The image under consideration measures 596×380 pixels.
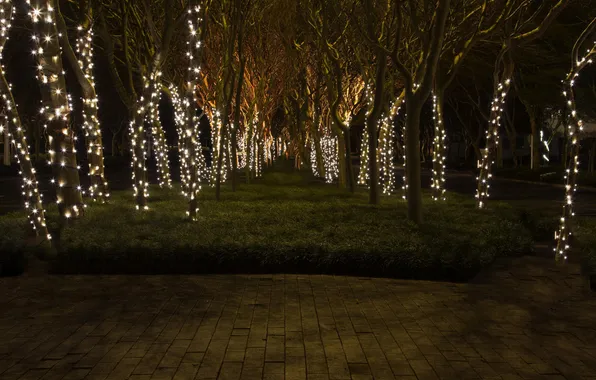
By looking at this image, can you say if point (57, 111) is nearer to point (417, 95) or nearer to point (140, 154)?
point (140, 154)

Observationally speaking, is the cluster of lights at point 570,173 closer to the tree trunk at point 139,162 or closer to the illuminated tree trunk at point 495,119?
Result: the illuminated tree trunk at point 495,119

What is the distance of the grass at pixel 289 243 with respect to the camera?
10453 millimetres

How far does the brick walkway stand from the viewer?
19.4 ft

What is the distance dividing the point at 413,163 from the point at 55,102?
25.2ft

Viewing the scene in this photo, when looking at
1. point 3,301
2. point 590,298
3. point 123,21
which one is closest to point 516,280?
point 590,298

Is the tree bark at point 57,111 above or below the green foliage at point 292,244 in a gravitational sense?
above

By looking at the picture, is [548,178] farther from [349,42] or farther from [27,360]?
[27,360]

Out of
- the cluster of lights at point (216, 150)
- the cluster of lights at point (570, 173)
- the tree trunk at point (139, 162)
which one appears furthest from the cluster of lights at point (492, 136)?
the cluster of lights at point (216, 150)

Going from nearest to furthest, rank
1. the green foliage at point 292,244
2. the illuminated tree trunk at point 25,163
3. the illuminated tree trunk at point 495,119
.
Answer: the green foliage at point 292,244 → the illuminated tree trunk at point 25,163 → the illuminated tree trunk at point 495,119

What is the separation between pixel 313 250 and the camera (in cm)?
1073

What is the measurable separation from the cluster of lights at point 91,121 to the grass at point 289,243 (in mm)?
3842

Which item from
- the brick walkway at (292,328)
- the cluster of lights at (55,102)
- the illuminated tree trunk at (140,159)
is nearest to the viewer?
the brick walkway at (292,328)

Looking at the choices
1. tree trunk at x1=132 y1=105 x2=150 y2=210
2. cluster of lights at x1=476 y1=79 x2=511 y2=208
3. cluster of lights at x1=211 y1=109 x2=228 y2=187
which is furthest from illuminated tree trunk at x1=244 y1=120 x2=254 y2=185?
cluster of lights at x1=476 y1=79 x2=511 y2=208

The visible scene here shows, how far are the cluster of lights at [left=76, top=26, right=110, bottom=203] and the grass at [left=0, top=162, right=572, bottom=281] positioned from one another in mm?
3842
